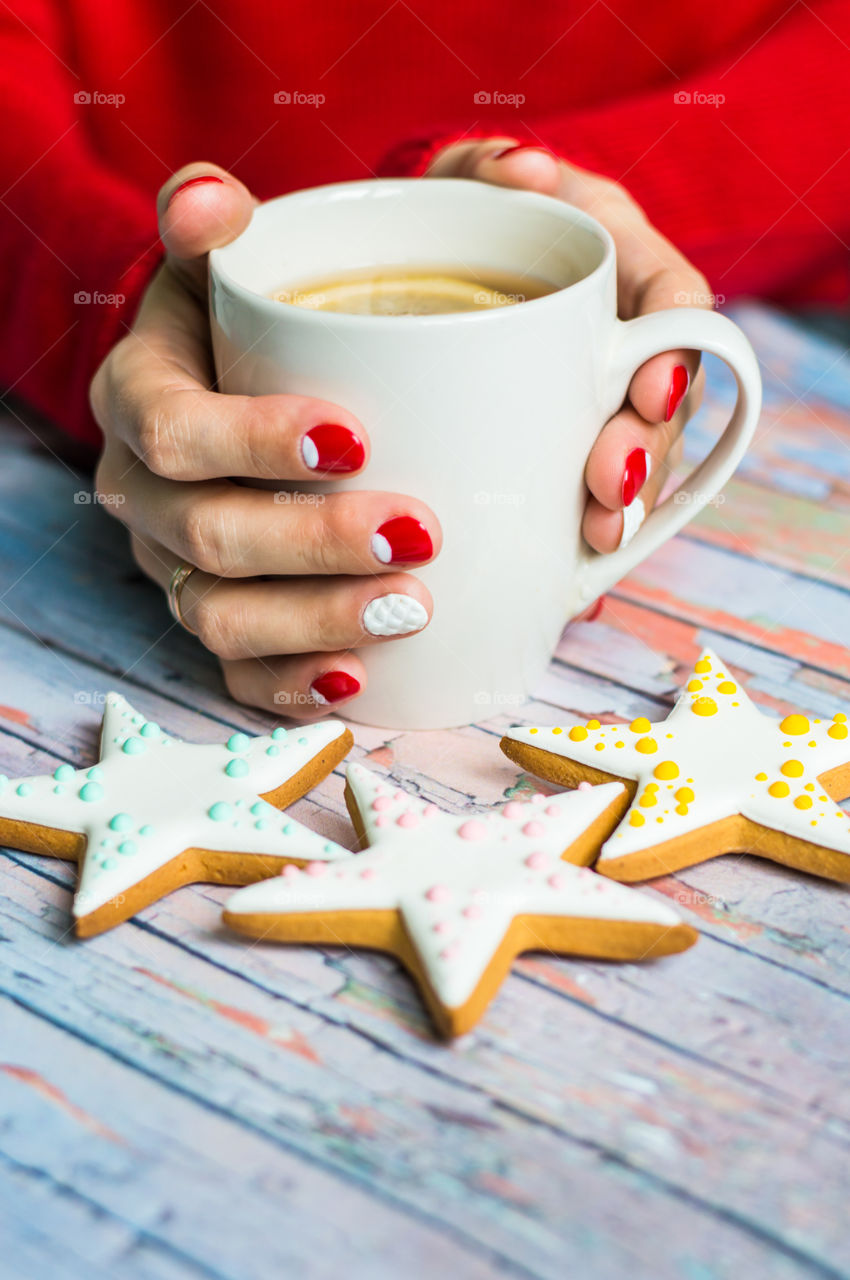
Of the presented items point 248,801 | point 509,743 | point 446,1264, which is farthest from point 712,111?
point 446,1264

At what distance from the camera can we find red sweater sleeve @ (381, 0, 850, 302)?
4.10ft

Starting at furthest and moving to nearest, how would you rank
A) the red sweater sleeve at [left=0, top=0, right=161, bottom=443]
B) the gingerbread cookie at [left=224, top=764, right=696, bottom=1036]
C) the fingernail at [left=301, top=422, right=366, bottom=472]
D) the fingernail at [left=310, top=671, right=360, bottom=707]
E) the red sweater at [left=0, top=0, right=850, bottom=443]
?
the red sweater at [left=0, top=0, right=850, bottom=443], the red sweater sleeve at [left=0, top=0, right=161, bottom=443], the fingernail at [left=310, top=671, right=360, bottom=707], the fingernail at [left=301, top=422, right=366, bottom=472], the gingerbread cookie at [left=224, top=764, right=696, bottom=1036]

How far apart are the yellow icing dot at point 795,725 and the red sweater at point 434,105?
0.75 m

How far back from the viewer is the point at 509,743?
2.37ft

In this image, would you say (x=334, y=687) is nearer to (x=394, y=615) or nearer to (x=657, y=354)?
(x=394, y=615)

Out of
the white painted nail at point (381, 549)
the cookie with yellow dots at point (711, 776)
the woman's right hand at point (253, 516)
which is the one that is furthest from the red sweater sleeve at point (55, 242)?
the cookie with yellow dots at point (711, 776)

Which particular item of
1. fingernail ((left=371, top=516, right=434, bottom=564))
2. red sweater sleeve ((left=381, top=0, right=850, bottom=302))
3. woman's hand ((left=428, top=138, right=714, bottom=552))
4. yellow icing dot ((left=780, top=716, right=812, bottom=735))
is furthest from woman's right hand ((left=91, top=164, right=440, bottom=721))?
red sweater sleeve ((left=381, top=0, right=850, bottom=302))

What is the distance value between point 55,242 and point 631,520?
2.36ft

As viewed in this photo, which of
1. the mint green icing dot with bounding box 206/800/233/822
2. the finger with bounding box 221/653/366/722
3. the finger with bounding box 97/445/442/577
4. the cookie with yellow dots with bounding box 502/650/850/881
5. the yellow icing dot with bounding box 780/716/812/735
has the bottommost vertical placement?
the finger with bounding box 221/653/366/722

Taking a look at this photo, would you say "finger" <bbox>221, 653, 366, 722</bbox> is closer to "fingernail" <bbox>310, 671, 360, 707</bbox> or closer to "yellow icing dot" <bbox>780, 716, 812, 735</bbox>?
"fingernail" <bbox>310, 671, 360, 707</bbox>

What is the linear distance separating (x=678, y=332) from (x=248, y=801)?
409 mm

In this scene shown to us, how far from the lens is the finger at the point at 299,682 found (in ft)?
2.52

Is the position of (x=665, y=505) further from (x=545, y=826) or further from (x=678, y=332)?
(x=545, y=826)

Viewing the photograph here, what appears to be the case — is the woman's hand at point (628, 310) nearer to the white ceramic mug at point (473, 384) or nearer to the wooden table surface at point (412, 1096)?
the white ceramic mug at point (473, 384)
